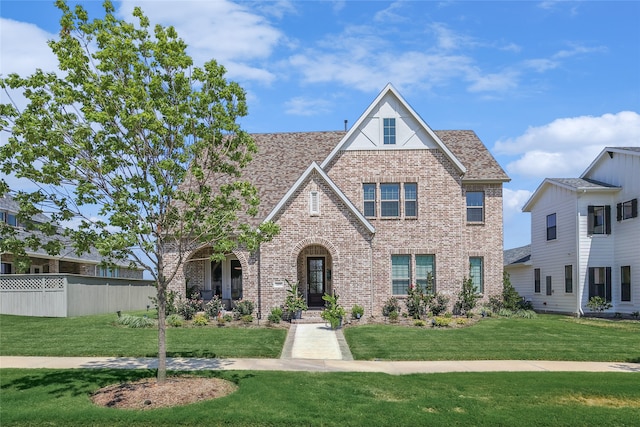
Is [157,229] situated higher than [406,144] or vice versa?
[406,144]

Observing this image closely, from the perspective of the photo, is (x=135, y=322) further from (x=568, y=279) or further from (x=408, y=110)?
(x=568, y=279)

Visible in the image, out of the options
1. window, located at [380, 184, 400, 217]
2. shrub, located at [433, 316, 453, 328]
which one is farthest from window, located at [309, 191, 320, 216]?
shrub, located at [433, 316, 453, 328]

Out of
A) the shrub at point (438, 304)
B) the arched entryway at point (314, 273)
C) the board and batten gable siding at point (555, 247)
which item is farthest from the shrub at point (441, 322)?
the board and batten gable siding at point (555, 247)

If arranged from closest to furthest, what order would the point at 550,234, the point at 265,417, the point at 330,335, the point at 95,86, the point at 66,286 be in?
1. the point at 265,417
2. the point at 95,86
3. the point at 330,335
4. the point at 66,286
5. the point at 550,234

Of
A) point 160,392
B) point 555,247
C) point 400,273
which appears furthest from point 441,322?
point 555,247

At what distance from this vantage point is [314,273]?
2591 centimetres

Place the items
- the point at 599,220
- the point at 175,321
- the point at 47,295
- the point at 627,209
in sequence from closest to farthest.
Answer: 1. the point at 175,321
2. the point at 47,295
3. the point at 627,209
4. the point at 599,220

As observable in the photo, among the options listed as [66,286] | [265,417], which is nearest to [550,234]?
[66,286]

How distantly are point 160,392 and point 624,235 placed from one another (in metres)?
25.1

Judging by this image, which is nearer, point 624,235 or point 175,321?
point 175,321

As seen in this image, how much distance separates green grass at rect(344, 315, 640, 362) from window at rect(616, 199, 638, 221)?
747 cm

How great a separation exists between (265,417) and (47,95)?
7.13m

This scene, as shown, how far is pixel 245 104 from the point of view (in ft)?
39.0

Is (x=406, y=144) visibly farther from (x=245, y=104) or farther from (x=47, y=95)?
(x=47, y=95)
